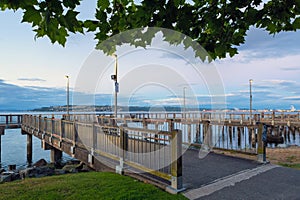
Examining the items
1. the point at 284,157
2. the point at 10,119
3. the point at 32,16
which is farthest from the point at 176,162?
the point at 10,119

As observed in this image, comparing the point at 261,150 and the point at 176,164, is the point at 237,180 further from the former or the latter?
the point at 261,150

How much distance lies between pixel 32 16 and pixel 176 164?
4.55m

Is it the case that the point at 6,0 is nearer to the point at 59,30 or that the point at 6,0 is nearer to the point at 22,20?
the point at 22,20

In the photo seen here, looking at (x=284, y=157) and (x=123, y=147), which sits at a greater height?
(x=123, y=147)

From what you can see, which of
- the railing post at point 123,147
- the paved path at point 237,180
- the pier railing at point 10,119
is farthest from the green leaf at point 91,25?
the pier railing at point 10,119

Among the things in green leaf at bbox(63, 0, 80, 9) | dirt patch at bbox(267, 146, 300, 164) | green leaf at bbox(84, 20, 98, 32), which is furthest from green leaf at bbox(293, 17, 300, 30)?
dirt patch at bbox(267, 146, 300, 164)

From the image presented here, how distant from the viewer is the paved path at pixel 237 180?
5.32 m

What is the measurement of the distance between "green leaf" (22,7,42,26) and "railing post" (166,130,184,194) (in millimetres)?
4251

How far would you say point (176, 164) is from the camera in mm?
5551

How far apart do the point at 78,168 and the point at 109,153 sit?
15.2 feet

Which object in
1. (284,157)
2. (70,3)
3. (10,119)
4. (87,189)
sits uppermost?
(70,3)

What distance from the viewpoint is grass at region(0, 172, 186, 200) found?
5.29 meters

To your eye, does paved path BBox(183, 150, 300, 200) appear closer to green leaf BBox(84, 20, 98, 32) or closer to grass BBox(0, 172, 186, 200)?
grass BBox(0, 172, 186, 200)

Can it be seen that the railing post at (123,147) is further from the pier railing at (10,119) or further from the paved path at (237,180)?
the pier railing at (10,119)
